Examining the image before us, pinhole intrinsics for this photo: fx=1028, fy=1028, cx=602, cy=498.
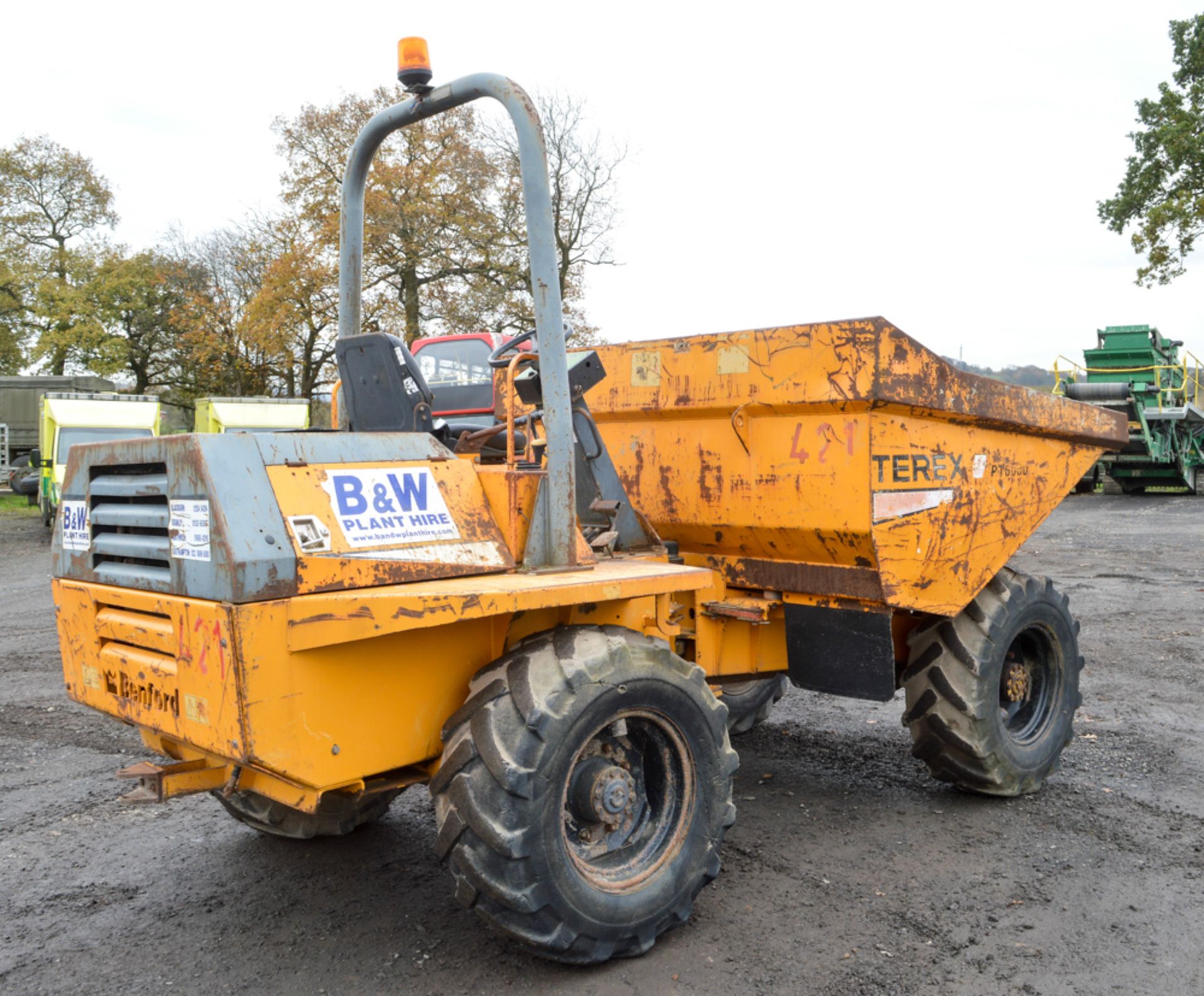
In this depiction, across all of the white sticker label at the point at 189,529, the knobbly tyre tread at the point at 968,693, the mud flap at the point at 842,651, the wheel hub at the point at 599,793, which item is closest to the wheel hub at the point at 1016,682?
the knobbly tyre tread at the point at 968,693

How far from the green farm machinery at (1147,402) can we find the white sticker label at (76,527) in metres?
19.9

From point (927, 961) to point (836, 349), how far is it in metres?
2.18

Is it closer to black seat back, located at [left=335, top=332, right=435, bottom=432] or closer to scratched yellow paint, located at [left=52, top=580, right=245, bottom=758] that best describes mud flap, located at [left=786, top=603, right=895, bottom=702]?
black seat back, located at [left=335, top=332, right=435, bottom=432]

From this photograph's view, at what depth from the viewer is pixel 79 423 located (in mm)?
17703

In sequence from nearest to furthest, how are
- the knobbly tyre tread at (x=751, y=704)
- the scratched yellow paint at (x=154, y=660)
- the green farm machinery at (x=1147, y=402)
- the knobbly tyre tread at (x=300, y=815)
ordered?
the scratched yellow paint at (x=154, y=660)
the knobbly tyre tread at (x=300, y=815)
the knobbly tyre tread at (x=751, y=704)
the green farm machinery at (x=1147, y=402)

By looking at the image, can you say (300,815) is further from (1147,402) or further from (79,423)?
(1147,402)

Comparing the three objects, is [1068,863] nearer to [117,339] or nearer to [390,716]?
[390,716]

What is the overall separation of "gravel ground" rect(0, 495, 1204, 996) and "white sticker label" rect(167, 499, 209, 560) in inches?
54.5

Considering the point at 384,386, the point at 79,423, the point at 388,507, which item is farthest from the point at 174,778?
the point at 79,423

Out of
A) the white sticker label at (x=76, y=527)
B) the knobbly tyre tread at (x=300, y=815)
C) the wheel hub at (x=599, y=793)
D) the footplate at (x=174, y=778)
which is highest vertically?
the white sticker label at (x=76, y=527)

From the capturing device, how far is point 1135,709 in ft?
20.4

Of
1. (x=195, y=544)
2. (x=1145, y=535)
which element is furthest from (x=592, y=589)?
(x=1145, y=535)

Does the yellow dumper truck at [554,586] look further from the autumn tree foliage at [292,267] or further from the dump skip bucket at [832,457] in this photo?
the autumn tree foliage at [292,267]

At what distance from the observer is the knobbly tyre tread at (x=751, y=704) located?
5.76m
